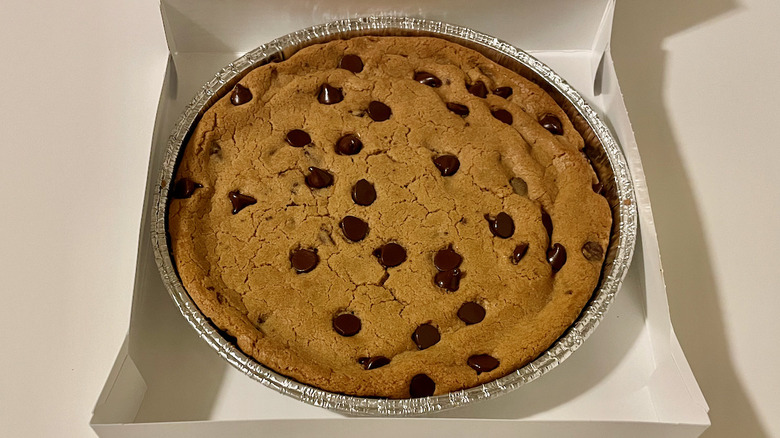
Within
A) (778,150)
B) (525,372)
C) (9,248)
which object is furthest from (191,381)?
(778,150)

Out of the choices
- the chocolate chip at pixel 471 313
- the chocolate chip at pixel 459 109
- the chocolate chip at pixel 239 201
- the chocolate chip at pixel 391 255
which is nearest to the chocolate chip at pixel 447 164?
the chocolate chip at pixel 459 109

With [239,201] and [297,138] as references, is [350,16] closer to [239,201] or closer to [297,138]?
[297,138]

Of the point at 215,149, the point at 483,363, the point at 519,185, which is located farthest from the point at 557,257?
the point at 215,149

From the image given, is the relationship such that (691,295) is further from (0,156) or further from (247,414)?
(0,156)

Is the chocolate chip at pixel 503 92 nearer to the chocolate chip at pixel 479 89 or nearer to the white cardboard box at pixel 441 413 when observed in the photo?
the chocolate chip at pixel 479 89

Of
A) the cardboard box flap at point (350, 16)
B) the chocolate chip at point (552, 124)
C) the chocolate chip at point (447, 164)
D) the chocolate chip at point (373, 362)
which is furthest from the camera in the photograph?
the cardboard box flap at point (350, 16)
